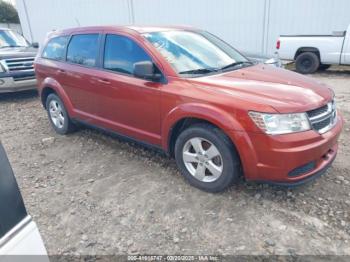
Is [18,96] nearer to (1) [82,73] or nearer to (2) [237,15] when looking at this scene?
(1) [82,73]

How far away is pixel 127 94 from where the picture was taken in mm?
3502

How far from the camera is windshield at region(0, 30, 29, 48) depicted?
8164mm

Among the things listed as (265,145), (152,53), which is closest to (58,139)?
(152,53)

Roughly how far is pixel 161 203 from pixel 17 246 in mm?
1949

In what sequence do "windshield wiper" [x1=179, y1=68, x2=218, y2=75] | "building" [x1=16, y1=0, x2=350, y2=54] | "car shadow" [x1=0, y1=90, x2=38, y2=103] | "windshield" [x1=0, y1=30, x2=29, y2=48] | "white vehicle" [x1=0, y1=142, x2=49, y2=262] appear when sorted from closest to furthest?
"white vehicle" [x1=0, y1=142, x2=49, y2=262] < "windshield wiper" [x1=179, y1=68, x2=218, y2=75] < "car shadow" [x1=0, y1=90, x2=38, y2=103] < "windshield" [x1=0, y1=30, x2=29, y2=48] < "building" [x1=16, y1=0, x2=350, y2=54]

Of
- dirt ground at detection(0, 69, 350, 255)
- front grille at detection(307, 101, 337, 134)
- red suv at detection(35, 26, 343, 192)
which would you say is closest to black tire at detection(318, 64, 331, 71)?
dirt ground at detection(0, 69, 350, 255)

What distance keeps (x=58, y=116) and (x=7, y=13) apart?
105 ft

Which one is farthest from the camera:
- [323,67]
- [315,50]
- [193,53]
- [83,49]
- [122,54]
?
[323,67]

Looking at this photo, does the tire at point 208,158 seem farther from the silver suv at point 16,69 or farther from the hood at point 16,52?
the hood at point 16,52

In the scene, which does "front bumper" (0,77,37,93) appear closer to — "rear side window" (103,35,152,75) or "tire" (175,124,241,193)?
"rear side window" (103,35,152,75)

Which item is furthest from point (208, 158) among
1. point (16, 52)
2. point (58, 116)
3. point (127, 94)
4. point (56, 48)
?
point (16, 52)

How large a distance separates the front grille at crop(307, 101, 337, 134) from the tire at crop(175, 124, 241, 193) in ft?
2.44

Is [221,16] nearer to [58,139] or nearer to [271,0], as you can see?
[271,0]

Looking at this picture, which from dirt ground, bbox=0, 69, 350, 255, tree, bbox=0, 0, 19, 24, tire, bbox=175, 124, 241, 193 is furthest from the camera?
tree, bbox=0, 0, 19, 24
